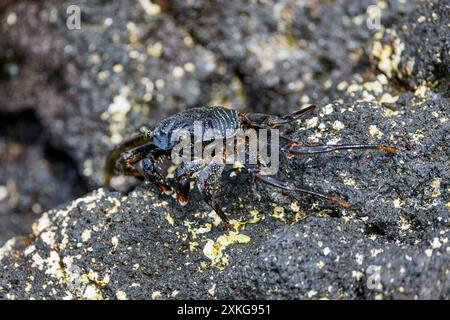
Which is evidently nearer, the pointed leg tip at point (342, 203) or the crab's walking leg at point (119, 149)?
the pointed leg tip at point (342, 203)

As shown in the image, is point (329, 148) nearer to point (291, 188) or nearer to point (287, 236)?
point (291, 188)

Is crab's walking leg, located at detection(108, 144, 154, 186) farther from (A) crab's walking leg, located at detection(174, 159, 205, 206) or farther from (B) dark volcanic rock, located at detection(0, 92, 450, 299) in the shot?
(A) crab's walking leg, located at detection(174, 159, 205, 206)

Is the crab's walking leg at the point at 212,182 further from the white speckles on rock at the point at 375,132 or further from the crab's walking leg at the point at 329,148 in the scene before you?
the white speckles on rock at the point at 375,132

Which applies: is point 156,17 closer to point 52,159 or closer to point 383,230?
point 52,159

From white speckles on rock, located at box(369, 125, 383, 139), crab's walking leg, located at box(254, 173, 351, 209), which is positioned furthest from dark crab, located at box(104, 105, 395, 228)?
white speckles on rock, located at box(369, 125, 383, 139)

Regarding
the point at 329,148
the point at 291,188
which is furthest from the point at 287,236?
the point at 329,148

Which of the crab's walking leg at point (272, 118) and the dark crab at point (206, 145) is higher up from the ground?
the crab's walking leg at point (272, 118)

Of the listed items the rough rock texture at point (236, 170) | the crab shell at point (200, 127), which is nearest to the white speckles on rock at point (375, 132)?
the rough rock texture at point (236, 170)
